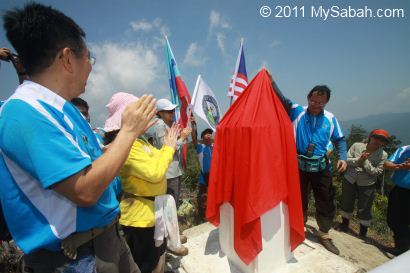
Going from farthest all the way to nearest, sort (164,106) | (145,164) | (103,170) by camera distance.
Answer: (164,106), (145,164), (103,170)

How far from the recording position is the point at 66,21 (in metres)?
1.27

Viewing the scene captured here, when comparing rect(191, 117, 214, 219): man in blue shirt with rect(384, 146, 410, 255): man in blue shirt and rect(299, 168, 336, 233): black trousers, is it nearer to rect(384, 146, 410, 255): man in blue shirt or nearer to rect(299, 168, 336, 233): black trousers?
rect(299, 168, 336, 233): black trousers

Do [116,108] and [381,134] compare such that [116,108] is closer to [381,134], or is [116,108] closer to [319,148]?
[319,148]

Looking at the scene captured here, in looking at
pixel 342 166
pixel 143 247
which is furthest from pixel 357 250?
pixel 143 247

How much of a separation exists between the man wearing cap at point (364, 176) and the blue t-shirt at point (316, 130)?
3.67 feet

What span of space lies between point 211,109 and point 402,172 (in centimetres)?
344

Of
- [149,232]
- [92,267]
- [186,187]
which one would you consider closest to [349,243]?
[149,232]

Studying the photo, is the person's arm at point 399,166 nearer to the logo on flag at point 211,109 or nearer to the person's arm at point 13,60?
the logo on flag at point 211,109

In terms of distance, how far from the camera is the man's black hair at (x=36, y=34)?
45.6 inches

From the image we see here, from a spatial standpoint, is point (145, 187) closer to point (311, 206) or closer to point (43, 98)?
point (43, 98)

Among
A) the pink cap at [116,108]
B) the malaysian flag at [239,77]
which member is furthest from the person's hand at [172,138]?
the malaysian flag at [239,77]

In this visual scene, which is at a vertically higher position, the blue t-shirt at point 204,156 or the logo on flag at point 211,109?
the logo on flag at point 211,109

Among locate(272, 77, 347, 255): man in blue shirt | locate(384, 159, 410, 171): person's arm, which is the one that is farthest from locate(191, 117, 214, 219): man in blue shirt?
locate(384, 159, 410, 171): person's arm

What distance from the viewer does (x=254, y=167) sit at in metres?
2.48
